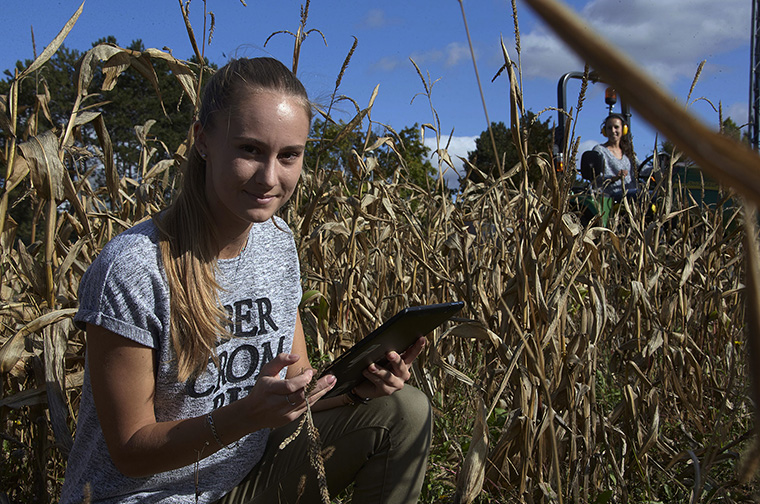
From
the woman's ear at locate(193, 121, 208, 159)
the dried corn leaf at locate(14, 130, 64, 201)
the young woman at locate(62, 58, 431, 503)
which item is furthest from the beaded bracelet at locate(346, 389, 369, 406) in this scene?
the dried corn leaf at locate(14, 130, 64, 201)

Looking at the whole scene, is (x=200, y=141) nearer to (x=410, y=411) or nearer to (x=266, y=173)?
(x=266, y=173)

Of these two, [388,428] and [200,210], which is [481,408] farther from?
[200,210]

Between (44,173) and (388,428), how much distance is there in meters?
1.02

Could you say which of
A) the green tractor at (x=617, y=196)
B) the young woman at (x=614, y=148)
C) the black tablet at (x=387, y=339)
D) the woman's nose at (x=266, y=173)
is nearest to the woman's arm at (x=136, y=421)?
the black tablet at (x=387, y=339)

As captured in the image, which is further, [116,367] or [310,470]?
[310,470]

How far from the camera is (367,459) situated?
1667 mm

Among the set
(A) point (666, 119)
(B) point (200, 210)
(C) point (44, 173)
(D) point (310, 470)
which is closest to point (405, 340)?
(D) point (310, 470)

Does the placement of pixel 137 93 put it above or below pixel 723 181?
above

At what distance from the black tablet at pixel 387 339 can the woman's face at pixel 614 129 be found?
4045mm

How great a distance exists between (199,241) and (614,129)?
4318 mm

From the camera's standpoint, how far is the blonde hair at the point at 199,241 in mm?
1393

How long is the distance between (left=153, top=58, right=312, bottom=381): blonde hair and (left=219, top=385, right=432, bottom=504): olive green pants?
36 cm

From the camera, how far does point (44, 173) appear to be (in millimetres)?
1566

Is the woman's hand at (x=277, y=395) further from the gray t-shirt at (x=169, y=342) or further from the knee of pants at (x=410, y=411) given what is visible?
the knee of pants at (x=410, y=411)
